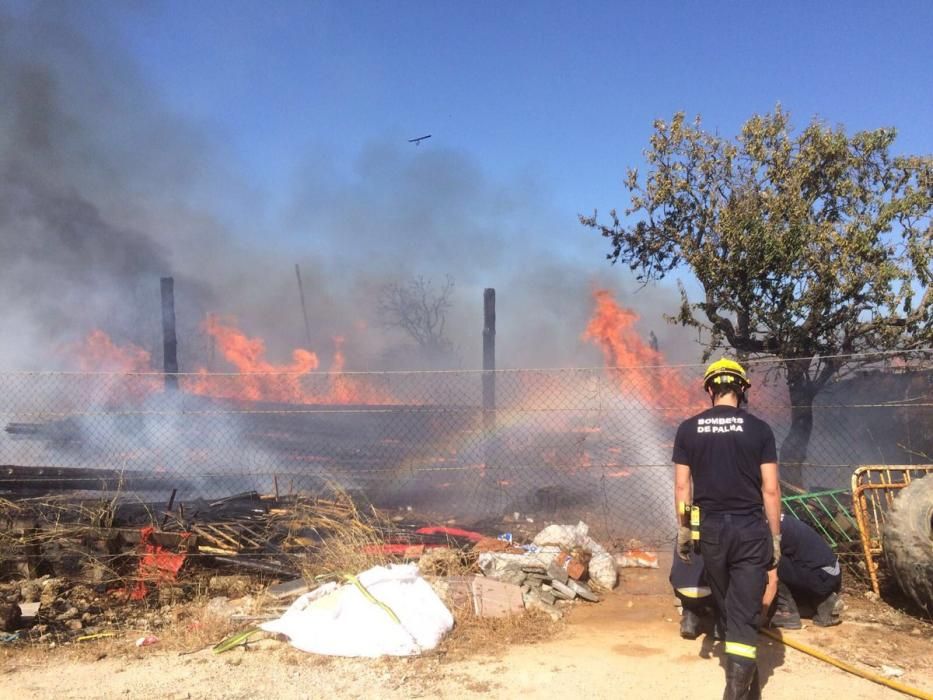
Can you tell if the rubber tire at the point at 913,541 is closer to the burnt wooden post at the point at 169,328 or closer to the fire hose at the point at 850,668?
the fire hose at the point at 850,668

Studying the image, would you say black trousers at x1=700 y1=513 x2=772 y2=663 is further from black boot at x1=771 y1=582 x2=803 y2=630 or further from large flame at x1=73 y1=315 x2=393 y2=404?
large flame at x1=73 y1=315 x2=393 y2=404

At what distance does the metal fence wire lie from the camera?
7.87 meters

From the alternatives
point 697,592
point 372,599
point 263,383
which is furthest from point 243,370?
point 697,592

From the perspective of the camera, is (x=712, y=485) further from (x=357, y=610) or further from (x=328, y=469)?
(x=328, y=469)

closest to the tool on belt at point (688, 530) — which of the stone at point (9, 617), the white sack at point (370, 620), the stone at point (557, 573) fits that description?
the stone at point (557, 573)

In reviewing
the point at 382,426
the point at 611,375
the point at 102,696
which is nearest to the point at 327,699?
the point at 102,696

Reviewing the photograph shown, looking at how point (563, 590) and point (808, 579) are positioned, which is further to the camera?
point (563, 590)

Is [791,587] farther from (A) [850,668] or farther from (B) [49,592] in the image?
(B) [49,592]

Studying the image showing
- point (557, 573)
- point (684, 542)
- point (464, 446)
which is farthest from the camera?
point (464, 446)

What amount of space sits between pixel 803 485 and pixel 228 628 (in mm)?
5970

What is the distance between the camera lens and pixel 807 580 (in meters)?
4.82

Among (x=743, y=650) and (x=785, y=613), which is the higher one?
(x=743, y=650)

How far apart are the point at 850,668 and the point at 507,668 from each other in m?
2.11

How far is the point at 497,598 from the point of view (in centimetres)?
507
